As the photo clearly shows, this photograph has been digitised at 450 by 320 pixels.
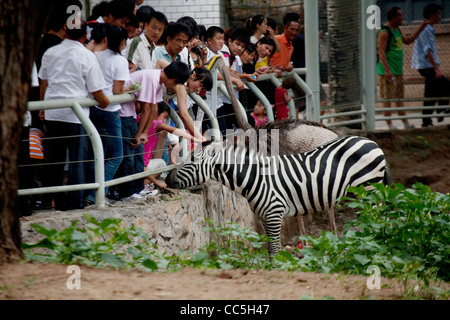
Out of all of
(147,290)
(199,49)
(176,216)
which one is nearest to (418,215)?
(176,216)

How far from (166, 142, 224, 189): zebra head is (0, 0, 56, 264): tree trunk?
9.23ft

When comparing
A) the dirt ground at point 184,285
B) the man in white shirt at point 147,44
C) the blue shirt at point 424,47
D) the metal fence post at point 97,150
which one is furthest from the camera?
the blue shirt at point 424,47

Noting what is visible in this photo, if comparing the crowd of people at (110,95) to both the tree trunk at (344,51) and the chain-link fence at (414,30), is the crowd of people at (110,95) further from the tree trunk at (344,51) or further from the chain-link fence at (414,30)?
the chain-link fence at (414,30)

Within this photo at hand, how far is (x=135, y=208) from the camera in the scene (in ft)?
20.3

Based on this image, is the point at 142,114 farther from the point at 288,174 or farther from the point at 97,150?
the point at 288,174

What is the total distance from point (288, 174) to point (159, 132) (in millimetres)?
1430

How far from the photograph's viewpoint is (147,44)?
740 cm

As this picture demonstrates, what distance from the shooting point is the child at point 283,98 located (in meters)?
9.59

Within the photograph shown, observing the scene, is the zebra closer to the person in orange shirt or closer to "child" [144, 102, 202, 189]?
"child" [144, 102, 202, 189]

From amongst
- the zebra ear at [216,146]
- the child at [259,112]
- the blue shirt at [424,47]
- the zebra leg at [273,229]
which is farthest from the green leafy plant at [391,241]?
the blue shirt at [424,47]

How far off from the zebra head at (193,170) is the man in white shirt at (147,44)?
920mm

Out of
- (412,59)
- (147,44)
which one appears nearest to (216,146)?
(147,44)
